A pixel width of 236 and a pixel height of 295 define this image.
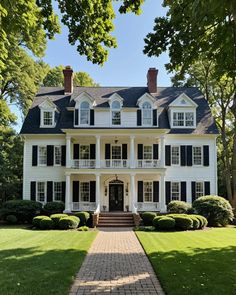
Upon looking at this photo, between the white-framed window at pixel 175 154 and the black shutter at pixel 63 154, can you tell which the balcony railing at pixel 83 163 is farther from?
the white-framed window at pixel 175 154

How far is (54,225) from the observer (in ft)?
67.7

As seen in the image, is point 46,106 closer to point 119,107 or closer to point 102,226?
point 119,107

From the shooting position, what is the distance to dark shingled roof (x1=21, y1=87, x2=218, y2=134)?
27.2 metres

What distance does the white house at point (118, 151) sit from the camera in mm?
26203

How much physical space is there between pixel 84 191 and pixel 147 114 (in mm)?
7737

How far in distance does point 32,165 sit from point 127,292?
2088 cm

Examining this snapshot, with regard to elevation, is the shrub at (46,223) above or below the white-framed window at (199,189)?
below

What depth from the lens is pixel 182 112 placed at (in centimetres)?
2770

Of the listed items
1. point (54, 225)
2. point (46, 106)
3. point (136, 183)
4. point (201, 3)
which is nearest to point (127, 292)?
point (201, 3)

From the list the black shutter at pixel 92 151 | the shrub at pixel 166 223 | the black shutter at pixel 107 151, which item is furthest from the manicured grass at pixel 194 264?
the black shutter at pixel 92 151

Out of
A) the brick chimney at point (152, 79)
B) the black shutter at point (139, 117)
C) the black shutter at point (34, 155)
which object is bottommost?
the black shutter at point (34, 155)

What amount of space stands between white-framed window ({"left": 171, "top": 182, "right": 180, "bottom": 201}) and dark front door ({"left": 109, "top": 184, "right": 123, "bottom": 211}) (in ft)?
13.1

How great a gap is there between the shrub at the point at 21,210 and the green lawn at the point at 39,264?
9.00 metres

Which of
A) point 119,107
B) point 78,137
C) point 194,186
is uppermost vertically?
point 119,107
